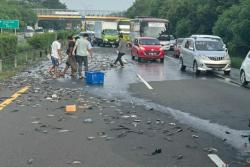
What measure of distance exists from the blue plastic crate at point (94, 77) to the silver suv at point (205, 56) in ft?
23.7

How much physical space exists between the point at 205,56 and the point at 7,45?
42.3ft

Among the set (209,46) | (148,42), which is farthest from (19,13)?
(209,46)

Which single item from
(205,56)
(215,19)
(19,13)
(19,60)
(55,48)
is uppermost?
(19,13)

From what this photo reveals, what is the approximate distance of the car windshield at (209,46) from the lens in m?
27.5

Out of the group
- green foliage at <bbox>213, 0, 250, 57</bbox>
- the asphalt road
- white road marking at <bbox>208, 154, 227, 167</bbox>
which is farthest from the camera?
green foliage at <bbox>213, 0, 250, 57</bbox>

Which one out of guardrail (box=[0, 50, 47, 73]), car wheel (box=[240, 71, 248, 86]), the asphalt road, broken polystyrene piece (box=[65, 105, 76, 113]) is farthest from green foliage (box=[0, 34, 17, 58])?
broken polystyrene piece (box=[65, 105, 76, 113])

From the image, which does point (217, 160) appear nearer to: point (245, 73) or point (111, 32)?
point (245, 73)

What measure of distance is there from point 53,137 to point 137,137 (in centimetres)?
154

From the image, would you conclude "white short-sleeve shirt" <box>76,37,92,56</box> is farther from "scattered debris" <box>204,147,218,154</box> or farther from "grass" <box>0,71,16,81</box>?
"scattered debris" <box>204,147,218,154</box>

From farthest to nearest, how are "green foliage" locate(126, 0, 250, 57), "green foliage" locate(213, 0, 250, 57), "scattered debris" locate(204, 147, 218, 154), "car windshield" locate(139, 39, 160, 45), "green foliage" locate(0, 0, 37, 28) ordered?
"green foliage" locate(0, 0, 37, 28)
"green foliage" locate(126, 0, 250, 57)
"car windshield" locate(139, 39, 160, 45)
"green foliage" locate(213, 0, 250, 57)
"scattered debris" locate(204, 147, 218, 154)

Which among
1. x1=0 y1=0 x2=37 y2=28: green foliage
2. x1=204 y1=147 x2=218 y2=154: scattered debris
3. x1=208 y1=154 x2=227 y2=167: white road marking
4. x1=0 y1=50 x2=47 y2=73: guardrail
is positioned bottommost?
x1=0 y1=50 x2=47 y2=73: guardrail

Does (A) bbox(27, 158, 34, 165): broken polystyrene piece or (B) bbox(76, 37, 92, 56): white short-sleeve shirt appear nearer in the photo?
(A) bbox(27, 158, 34, 165): broken polystyrene piece

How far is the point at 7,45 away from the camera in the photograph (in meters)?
32.5

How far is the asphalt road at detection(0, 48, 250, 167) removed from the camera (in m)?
8.05
